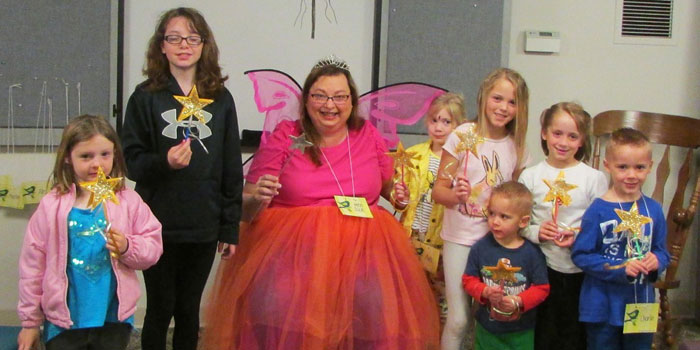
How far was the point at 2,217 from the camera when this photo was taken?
3402 millimetres

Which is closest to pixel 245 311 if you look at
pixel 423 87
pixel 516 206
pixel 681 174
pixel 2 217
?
pixel 516 206

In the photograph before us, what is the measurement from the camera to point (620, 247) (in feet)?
7.81

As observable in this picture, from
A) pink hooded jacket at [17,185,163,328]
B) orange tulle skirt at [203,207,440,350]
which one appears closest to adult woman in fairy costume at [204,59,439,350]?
orange tulle skirt at [203,207,440,350]

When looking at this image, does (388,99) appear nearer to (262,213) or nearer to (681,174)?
(262,213)

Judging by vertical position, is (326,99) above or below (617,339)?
above

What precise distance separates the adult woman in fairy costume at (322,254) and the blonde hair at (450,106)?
360 mm

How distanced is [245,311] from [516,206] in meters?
0.98

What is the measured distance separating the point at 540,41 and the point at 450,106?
1.05m

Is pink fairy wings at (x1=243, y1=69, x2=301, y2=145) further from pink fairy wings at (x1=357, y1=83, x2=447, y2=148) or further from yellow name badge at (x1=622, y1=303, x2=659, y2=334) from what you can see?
yellow name badge at (x1=622, y1=303, x2=659, y2=334)

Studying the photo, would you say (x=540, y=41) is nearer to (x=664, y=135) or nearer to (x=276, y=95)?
(x=664, y=135)

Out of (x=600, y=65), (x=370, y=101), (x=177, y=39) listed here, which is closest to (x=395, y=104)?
(x=370, y=101)

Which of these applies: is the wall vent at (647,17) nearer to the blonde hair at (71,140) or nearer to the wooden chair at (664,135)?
the wooden chair at (664,135)

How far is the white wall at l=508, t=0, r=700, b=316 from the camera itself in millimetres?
3777

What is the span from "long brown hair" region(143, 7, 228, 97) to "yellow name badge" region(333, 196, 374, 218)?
0.58m
